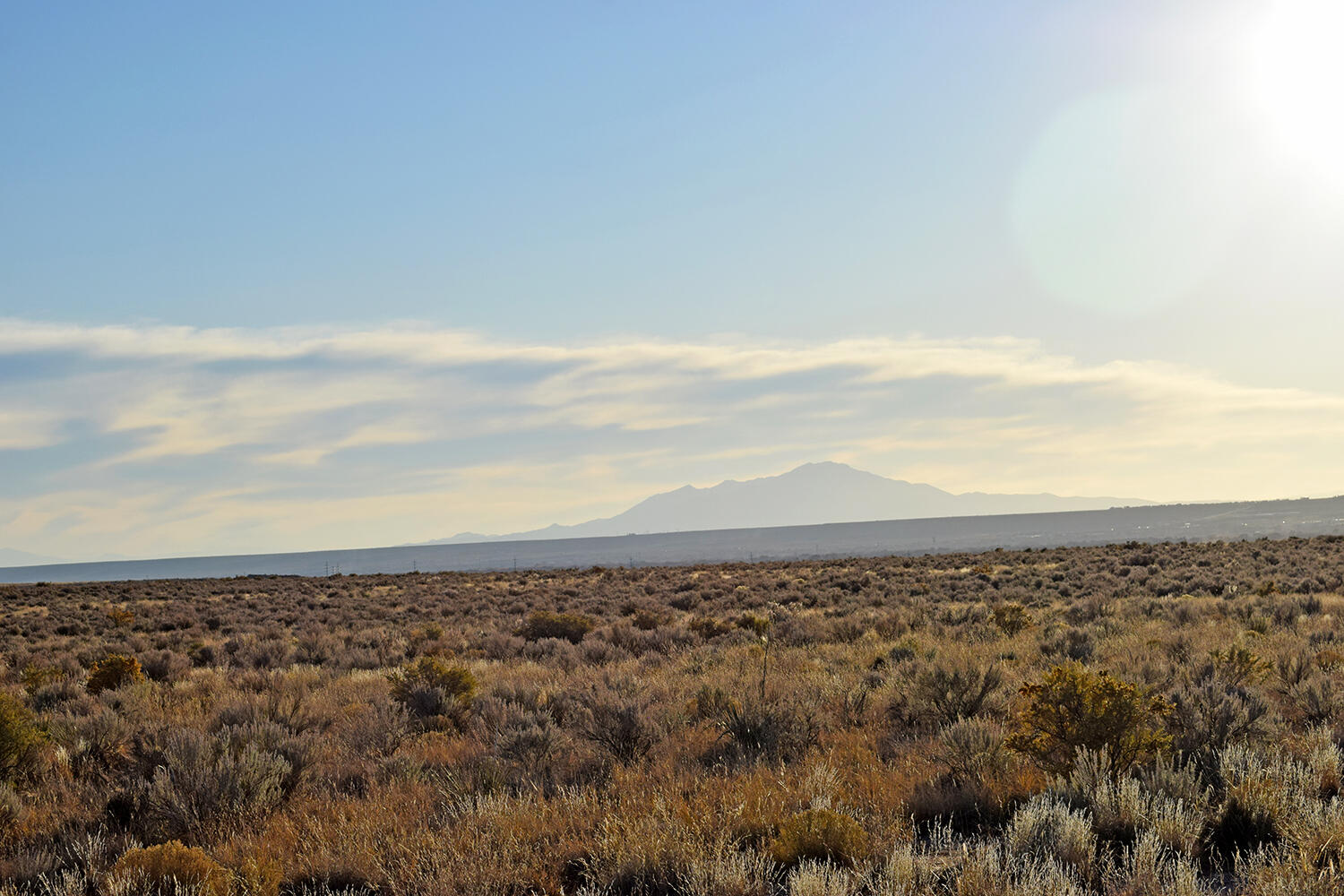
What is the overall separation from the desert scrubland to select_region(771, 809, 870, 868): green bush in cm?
2

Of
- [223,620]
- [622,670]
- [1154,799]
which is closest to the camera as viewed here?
[1154,799]

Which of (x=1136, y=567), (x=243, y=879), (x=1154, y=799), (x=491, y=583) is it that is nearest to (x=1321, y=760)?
(x=1154, y=799)

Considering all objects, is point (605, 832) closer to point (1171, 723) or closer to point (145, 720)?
point (1171, 723)

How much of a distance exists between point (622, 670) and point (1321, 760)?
919 centimetres

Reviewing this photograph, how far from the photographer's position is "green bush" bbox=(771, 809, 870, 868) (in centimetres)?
489

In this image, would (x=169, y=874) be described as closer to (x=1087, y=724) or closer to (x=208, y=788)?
(x=208, y=788)

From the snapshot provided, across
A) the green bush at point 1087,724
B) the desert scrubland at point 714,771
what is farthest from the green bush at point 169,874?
the green bush at point 1087,724

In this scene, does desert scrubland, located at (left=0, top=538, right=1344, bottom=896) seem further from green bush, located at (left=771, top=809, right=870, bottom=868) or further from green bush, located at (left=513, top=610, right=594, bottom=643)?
green bush, located at (left=513, top=610, right=594, bottom=643)

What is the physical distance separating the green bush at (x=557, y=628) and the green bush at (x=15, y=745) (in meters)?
11.5

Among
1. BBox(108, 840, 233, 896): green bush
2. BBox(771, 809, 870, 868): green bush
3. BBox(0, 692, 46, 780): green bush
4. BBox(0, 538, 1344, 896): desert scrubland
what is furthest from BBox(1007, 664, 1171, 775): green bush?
BBox(0, 692, 46, 780): green bush

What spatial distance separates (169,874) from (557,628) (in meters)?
14.8

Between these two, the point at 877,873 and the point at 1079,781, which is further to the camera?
the point at 1079,781

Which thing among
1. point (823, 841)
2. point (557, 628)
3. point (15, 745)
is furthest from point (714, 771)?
point (557, 628)

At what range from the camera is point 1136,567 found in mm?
33812
